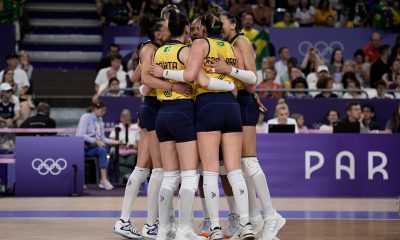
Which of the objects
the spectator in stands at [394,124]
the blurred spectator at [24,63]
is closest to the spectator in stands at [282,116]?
the spectator in stands at [394,124]

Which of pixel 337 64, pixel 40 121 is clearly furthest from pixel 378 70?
pixel 40 121

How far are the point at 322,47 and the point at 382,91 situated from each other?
273 centimetres

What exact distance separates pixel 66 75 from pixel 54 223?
8.99 metres

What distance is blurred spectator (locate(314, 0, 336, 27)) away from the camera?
64.3 ft

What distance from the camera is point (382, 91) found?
1659 centimetres

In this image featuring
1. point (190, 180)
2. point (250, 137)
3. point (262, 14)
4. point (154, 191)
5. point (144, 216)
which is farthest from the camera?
point (262, 14)

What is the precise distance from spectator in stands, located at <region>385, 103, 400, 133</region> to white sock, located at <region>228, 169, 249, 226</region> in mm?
7157

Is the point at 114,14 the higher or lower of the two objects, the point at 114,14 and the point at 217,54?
the higher

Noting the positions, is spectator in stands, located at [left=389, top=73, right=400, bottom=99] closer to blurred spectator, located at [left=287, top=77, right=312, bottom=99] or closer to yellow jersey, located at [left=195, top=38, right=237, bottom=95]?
blurred spectator, located at [left=287, top=77, right=312, bottom=99]

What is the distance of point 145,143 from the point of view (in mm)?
9641

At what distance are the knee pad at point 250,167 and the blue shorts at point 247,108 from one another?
13.5 inches

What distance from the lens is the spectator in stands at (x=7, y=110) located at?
16.1 meters

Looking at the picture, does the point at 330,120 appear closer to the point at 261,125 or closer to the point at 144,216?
the point at 261,125

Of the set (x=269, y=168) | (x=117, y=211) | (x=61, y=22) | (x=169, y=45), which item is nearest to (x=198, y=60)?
(x=169, y=45)
